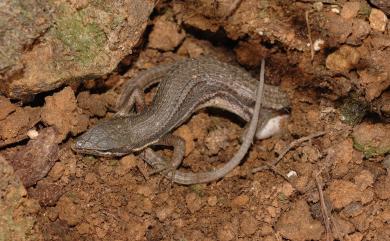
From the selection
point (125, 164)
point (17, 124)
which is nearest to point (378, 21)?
point (125, 164)

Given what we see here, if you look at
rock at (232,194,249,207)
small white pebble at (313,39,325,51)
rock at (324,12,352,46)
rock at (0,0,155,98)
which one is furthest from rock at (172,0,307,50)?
rock at (232,194,249,207)

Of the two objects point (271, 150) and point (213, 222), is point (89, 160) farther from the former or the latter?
point (271, 150)

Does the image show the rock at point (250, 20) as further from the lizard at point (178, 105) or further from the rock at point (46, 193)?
the rock at point (46, 193)

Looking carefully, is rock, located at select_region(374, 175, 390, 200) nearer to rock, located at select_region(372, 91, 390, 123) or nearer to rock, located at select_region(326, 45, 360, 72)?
rock, located at select_region(372, 91, 390, 123)

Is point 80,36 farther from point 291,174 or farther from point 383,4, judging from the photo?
point 383,4

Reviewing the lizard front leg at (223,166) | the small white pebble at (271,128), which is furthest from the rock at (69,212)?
the small white pebble at (271,128)
